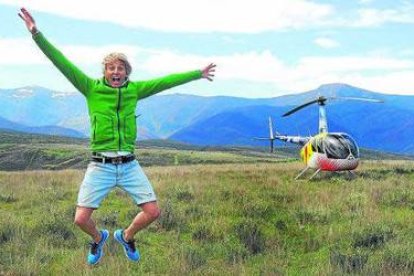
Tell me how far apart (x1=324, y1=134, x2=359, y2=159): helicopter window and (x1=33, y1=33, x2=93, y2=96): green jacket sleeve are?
14143mm

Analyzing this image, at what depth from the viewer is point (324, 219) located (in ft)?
33.8

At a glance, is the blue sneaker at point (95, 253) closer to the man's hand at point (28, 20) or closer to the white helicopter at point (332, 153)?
the man's hand at point (28, 20)

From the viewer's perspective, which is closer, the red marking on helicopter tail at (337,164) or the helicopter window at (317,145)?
the red marking on helicopter tail at (337,164)

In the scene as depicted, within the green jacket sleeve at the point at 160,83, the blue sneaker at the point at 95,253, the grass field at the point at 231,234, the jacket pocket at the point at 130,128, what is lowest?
the grass field at the point at 231,234

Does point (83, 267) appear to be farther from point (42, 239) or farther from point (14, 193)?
point (14, 193)

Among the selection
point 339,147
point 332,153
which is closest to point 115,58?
point 332,153

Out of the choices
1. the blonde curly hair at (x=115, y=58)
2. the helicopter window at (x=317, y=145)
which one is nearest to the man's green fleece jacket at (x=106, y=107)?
the blonde curly hair at (x=115, y=58)

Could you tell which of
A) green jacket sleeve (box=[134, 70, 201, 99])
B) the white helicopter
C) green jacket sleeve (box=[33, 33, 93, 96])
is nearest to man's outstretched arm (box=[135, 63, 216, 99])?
green jacket sleeve (box=[134, 70, 201, 99])

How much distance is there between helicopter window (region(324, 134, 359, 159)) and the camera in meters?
19.9

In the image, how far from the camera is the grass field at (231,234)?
6992 millimetres

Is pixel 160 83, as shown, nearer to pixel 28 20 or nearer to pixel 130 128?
pixel 130 128

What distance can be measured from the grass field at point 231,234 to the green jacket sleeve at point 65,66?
2.11 m

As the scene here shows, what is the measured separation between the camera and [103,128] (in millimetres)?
6805

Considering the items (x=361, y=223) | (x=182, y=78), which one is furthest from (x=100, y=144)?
(x=361, y=223)
